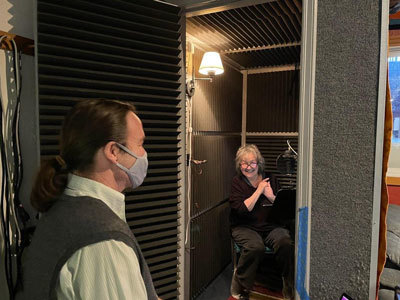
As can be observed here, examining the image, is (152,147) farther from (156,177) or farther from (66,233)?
(66,233)

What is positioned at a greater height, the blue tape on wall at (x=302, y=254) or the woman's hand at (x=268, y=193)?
the blue tape on wall at (x=302, y=254)

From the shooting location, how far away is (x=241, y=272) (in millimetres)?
2191

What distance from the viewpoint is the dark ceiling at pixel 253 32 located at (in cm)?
174

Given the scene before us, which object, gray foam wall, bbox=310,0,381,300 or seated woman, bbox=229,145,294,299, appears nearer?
gray foam wall, bbox=310,0,381,300

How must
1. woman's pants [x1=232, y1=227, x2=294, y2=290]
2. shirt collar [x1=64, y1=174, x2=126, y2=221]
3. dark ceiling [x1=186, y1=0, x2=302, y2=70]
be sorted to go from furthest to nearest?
woman's pants [x1=232, y1=227, x2=294, y2=290]
dark ceiling [x1=186, y1=0, x2=302, y2=70]
shirt collar [x1=64, y1=174, x2=126, y2=221]

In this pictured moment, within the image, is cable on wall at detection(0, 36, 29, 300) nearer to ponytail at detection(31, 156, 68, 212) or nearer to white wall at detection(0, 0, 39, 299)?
white wall at detection(0, 0, 39, 299)

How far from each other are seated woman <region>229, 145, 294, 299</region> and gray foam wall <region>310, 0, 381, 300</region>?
1.39 meters

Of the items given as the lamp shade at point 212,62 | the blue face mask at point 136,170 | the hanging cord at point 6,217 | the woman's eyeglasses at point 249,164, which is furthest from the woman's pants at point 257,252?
the hanging cord at point 6,217

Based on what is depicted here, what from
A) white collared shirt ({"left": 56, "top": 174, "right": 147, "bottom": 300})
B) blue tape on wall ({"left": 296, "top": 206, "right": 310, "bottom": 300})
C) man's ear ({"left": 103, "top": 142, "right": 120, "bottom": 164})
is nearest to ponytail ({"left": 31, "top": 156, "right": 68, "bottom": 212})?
man's ear ({"left": 103, "top": 142, "right": 120, "bottom": 164})

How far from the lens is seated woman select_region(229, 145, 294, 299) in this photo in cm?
217

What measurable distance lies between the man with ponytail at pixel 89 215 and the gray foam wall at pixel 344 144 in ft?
1.86

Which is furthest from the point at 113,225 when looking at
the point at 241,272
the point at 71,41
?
the point at 241,272

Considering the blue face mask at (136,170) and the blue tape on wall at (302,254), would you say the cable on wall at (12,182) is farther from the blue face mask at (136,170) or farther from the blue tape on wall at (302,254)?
the blue tape on wall at (302,254)

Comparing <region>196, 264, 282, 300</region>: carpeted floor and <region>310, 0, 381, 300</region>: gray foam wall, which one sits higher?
<region>310, 0, 381, 300</region>: gray foam wall
